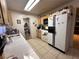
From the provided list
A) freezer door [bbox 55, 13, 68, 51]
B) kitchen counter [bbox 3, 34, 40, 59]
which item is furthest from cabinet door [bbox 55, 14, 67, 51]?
kitchen counter [bbox 3, 34, 40, 59]

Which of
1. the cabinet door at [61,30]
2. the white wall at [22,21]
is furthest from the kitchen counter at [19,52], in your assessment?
the white wall at [22,21]

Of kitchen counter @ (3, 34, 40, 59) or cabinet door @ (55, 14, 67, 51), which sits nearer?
kitchen counter @ (3, 34, 40, 59)

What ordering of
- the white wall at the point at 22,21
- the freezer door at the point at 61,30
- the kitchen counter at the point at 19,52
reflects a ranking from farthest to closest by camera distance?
the white wall at the point at 22,21, the freezer door at the point at 61,30, the kitchen counter at the point at 19,52

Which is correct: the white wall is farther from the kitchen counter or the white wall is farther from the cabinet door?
the kitchen counter

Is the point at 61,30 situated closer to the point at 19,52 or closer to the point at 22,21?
the point at 19,52

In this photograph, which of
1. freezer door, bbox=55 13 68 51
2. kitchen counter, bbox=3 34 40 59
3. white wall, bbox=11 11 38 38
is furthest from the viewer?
white wall, bbox=11 11 38 38

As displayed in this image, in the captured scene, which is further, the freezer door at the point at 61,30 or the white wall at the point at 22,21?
the white wall at the point at 22,21

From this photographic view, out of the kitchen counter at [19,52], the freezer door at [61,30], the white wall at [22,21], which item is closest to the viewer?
the kitchen counter at [19,52]

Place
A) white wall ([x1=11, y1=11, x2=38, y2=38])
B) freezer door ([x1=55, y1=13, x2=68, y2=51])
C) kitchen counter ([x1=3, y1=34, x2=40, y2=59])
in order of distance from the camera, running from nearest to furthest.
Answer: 1. kitchen counter ([x1=3, y1=34, x2=40, y2=59])
2. freezer door ([x1=55, y1=13, x2=68, y2=51])
3. white wall ([x1=11, y1=11, x2=38, y2=38])

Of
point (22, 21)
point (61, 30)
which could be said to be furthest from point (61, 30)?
point (22, 21)

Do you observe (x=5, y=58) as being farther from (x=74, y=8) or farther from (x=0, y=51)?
(x=74, y=8)

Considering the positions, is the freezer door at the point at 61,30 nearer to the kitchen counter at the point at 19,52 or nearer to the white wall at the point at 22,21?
the kitchen counter at the point at 19,52

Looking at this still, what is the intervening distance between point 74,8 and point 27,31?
14.6ft

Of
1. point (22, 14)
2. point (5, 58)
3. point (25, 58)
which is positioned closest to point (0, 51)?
point (5, 58)
